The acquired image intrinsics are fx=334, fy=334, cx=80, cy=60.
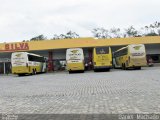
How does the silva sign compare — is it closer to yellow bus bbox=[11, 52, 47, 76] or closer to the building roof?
the building roof

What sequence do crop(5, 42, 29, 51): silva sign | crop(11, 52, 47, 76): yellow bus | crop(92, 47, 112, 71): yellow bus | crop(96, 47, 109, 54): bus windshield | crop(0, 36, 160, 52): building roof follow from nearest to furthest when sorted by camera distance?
crop(92, 47, 112, 71): yellow bus
crop(96, 47, 109, 54): bus windshield
crop(11, 52, 47, 76): yellow bus
crop(0, 36, 160, 52): building roof
crop(5, 42, 29, 51): silva sign

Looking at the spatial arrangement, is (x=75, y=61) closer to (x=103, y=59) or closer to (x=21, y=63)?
(x=103, y=59)

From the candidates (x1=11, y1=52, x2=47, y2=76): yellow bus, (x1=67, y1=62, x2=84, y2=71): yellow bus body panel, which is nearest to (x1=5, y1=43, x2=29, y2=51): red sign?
(x1=11, y1=52, x2=47, y2=76): yellow bus

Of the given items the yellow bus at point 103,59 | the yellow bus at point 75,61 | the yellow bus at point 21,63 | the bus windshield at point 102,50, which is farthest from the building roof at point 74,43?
the yellow bus at point 75,61

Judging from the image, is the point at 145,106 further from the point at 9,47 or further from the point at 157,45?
the point at 157,45

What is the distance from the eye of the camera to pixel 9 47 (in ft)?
167

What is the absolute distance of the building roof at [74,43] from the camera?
4953 centimetres

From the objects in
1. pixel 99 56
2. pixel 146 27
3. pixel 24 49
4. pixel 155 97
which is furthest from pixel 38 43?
pixel 146 27

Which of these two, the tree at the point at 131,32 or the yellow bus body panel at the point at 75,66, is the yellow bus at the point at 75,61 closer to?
the yellow bus body panel at the point at 75,66

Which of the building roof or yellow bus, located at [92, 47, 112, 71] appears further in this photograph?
the building roof

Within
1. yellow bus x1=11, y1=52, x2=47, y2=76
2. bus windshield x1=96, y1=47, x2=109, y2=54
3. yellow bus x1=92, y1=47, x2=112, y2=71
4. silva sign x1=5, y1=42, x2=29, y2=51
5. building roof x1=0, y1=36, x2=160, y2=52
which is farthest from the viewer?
silva sign x1=5, y1=42, x2=29, y2=51

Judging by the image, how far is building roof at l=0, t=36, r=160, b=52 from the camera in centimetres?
4953

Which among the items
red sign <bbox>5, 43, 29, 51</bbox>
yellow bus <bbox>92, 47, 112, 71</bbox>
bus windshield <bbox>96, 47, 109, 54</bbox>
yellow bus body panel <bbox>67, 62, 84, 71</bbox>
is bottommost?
yellow bus body panel <bbox>67, 62, 84, 71</bbox>

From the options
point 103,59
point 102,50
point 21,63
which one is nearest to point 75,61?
point 103,59
